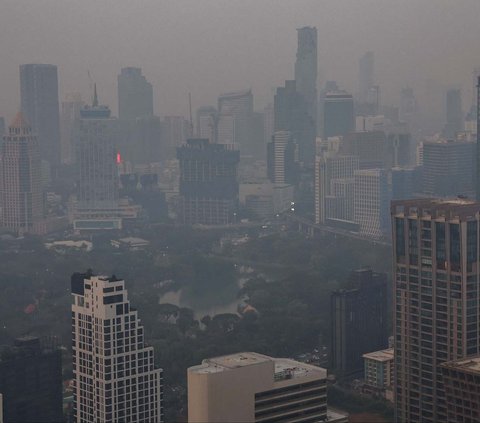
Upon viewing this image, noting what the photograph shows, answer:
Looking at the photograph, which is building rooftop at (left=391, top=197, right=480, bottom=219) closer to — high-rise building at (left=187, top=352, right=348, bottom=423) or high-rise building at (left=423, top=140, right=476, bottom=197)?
high-rise building at (left=187, top=352, right=348, bottom=423)

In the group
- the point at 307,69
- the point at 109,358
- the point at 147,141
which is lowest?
the point at 109,358

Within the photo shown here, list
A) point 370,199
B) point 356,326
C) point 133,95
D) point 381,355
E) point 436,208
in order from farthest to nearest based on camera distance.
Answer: point 133,95 < point 370,199 < point 356,326 < point 381,355 < point 436,208

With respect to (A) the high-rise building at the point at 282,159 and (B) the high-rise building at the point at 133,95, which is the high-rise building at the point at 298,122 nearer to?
(A) the high-rise building at the point at 282,159

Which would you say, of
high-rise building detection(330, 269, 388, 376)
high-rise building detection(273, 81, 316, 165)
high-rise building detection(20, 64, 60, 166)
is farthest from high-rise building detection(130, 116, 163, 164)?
high-rise building detection(330, 269, 388, 376)

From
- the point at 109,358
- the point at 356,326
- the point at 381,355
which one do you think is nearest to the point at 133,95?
the point at 356,326

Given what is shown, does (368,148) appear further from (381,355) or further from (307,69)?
(381,355)

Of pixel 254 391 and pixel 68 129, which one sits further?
pixel 68 129
